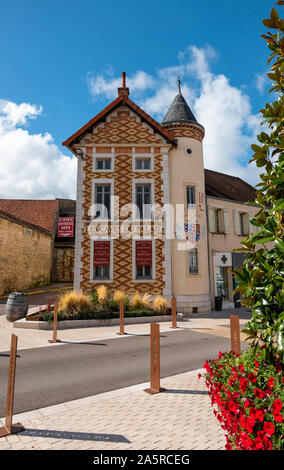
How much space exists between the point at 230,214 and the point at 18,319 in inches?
542

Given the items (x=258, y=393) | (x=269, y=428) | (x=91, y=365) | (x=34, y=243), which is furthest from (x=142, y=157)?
(x=269, y=428)

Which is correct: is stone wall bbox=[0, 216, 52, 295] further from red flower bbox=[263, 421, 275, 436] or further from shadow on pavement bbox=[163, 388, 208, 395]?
red flower bbox=[263, 421, 275, 436]

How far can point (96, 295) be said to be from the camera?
1277 cm

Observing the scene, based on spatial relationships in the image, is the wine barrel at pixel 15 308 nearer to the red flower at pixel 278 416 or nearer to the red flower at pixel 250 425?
the red flower at pixel 250 425

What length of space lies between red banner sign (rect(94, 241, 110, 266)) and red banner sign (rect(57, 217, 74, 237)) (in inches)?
534

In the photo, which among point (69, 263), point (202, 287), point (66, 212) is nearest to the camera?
point (202, 287)

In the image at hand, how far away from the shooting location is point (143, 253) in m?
14.8

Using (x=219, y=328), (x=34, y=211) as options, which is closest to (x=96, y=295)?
(x=219, y=328)

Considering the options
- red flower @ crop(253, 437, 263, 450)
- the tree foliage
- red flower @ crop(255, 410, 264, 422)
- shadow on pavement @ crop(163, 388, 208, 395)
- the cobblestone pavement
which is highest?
the tree foliage

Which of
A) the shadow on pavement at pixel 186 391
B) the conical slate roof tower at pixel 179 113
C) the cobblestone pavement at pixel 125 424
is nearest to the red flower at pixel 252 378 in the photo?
the cobblestone pavement at pixel 125 424

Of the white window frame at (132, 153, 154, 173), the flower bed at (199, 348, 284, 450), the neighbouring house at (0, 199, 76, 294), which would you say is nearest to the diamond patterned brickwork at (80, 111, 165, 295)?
the white window frame at (132, 153, 154, 173)

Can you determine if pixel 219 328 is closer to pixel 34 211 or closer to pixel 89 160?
pixel 89 160

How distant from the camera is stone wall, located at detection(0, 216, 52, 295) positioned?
1989 cm

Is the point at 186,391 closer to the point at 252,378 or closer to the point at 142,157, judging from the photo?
the point at 252,378
